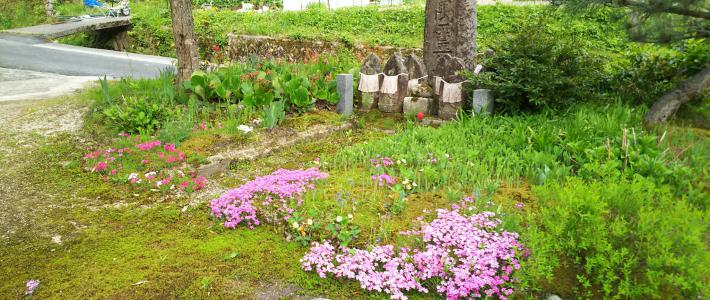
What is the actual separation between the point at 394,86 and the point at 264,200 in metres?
2.98

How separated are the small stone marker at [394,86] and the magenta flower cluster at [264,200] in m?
2.51

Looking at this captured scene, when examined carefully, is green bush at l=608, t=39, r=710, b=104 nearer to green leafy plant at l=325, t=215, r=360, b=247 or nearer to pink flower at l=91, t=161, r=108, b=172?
green leafy plant at l=325, t=215, r=360, b=247

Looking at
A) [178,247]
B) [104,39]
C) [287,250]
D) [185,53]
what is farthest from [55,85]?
[104,39]

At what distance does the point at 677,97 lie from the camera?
17.0 feet

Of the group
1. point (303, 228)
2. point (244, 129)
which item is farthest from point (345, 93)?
point (303, 228)

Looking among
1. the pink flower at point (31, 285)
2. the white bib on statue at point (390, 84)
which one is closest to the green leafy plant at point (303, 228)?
the pink flower at point (31, 285)

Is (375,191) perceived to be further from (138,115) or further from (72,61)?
(72,61)

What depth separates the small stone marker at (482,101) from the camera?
18.7 feet

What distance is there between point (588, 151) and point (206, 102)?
419cm

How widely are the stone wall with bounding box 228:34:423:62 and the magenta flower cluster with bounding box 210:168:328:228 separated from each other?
7868 millimetres

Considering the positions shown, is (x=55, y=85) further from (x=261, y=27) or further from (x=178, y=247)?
(x=261, y=27)

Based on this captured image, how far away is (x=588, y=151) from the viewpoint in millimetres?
4102

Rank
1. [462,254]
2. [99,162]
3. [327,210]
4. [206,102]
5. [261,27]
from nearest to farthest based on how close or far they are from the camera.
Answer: [462,254], [327,210], [99,162], [206,102], [261,27]

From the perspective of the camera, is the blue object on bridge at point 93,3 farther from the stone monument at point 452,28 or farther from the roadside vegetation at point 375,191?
the stone monument at point 452,28
